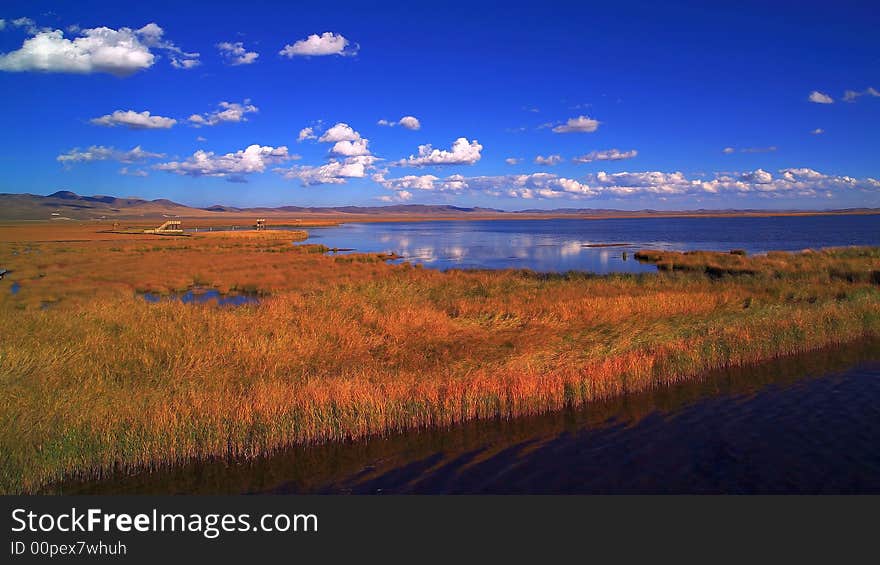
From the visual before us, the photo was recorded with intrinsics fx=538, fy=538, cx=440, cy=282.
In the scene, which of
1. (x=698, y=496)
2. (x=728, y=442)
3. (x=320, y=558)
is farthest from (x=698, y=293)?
(x=320, y=558)

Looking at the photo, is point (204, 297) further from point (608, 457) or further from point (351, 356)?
point (608, 457)

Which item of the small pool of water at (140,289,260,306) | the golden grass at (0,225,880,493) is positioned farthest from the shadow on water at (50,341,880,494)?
the small pool of water at (140,289,260,306)

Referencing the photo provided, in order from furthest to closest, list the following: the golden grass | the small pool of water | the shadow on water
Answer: the small pool of water, the golden grass, the shadow on water

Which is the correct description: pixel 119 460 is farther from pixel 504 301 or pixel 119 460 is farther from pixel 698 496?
pixel 504 301

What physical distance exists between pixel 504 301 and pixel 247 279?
812 inches

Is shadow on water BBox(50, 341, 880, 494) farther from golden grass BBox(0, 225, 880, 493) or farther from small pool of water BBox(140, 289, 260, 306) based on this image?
small pool of water BBox(140, 289, 260, 306)

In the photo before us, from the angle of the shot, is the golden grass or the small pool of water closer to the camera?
the golden grass

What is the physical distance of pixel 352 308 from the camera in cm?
1983

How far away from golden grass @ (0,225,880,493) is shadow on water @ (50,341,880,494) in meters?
0.49

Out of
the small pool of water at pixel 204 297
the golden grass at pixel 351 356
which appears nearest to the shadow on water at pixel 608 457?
the golden grass at pixel 351 356

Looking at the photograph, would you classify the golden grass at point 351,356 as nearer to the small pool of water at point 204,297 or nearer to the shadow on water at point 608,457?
the shadow on water at point 608,457

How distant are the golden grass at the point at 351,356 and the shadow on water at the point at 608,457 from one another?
1.61 feet

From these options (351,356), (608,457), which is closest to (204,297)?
(351,356)

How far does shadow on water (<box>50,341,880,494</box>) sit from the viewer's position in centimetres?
913
